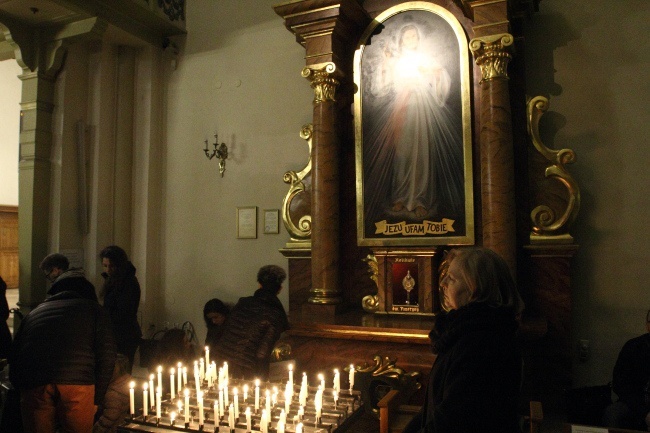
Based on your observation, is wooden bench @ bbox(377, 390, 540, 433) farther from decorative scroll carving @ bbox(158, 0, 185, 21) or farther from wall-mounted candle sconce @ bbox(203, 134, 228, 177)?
decorative scroll carving @ bbox(158, 0, 185, 21)

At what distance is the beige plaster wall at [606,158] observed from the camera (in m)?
4.79

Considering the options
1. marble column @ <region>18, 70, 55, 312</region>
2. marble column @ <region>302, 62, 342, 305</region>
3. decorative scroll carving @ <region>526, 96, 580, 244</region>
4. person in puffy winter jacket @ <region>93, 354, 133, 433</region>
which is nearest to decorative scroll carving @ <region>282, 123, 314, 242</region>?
marble column @ <region>302, 62, 342, 305</region>

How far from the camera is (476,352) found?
1720 mm

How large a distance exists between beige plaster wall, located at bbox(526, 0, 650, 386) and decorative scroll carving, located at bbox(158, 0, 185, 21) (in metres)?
4.52

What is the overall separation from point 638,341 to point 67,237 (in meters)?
5.86

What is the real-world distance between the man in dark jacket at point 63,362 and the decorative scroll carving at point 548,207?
349 centimetres

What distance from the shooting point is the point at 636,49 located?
16.0 feet

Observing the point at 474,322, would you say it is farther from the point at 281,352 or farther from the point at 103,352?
the point at 281,352

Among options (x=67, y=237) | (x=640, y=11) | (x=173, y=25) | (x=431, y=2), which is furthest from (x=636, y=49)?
(x=67, y=237)

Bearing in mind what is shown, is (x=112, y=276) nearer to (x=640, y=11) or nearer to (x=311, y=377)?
(x=311, y=377)

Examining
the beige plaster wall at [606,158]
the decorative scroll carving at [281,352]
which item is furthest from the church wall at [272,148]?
the decorative scroll carving at [281,352]

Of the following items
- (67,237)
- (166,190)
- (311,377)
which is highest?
(166,190)

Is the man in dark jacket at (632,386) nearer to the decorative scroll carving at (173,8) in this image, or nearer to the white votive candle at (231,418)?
the white votive candle at (231,418)

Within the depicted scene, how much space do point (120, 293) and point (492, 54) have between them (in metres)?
3.94
